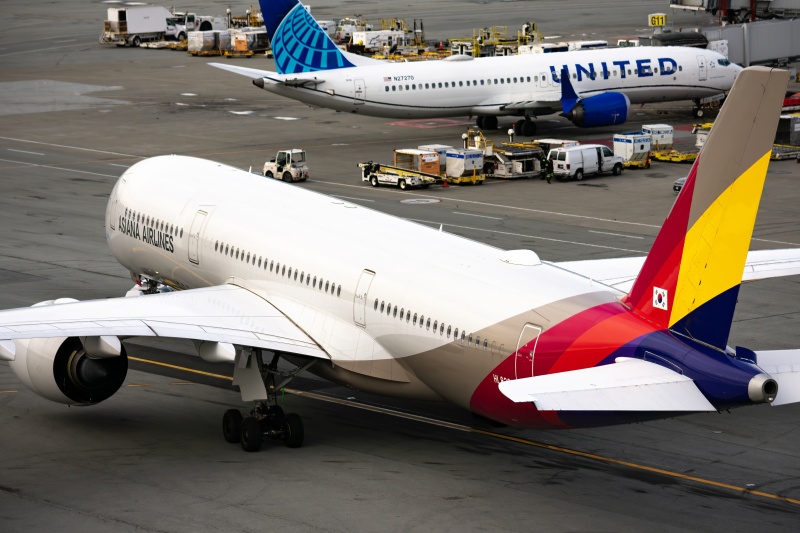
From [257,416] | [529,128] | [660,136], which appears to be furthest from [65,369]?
[529,128]

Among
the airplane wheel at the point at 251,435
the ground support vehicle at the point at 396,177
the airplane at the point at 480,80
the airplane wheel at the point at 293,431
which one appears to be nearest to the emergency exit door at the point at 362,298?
the airplane wheel at the point at 293,431

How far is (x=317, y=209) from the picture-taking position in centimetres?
3250

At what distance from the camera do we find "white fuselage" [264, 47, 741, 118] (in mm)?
71875

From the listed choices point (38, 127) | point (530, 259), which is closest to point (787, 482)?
point (530, 259)

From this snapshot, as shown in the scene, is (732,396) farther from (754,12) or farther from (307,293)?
(754,12)

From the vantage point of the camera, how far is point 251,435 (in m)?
28.3

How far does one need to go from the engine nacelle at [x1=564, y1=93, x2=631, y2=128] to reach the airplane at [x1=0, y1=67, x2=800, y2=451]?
4049 centimetres

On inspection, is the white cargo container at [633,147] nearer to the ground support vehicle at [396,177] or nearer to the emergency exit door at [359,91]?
the ground support vehicle at [396,177]

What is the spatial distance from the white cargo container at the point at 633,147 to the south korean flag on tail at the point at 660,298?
1734 inches

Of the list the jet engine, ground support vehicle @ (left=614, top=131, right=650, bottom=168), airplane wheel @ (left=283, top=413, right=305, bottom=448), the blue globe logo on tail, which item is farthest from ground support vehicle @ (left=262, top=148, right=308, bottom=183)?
airplane wheel @ (left=283, top=413, right=305, bottom=448)

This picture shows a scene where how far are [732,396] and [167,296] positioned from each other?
562 inches

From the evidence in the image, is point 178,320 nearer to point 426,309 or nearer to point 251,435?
point 251,435

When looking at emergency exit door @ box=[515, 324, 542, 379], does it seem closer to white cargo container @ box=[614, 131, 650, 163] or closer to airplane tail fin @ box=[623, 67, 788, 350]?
airplane tail fin @ box=[623, 67, 788, 350]

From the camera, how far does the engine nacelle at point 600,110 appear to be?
7344 cm
